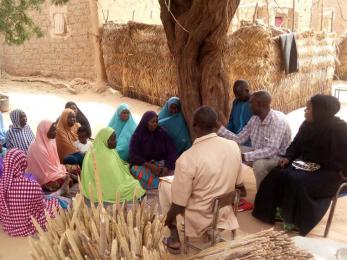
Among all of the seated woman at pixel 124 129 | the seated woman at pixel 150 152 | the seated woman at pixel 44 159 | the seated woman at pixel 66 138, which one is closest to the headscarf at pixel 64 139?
the seated woman at pixel 66 138

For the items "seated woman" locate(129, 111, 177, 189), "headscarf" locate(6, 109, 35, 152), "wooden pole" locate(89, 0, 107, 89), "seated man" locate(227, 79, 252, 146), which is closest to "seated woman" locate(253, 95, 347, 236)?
"seated man" locate(227, 79, 252, 146)

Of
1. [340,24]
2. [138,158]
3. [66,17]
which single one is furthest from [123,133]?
[340,24]

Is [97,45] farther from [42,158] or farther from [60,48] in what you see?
[42,158]

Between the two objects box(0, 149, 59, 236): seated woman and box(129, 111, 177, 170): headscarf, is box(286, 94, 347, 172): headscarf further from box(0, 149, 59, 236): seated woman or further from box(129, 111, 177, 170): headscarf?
box(0, 149, 59, 236): seated woman

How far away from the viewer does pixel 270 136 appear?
15.1 ft

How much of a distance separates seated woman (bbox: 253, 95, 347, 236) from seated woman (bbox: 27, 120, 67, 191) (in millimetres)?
2639

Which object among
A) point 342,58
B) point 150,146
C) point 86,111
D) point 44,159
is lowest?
point 86,111

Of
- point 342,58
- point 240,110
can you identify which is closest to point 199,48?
point 240,110

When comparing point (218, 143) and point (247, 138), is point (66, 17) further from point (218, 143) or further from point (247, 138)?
point (218, 143)

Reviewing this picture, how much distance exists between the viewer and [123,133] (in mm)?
6000

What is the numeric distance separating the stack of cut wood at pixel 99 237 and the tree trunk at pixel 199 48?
2.78m

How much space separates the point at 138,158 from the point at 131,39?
6.76 meters

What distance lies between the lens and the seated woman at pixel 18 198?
395cm

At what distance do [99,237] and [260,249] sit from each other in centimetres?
82
